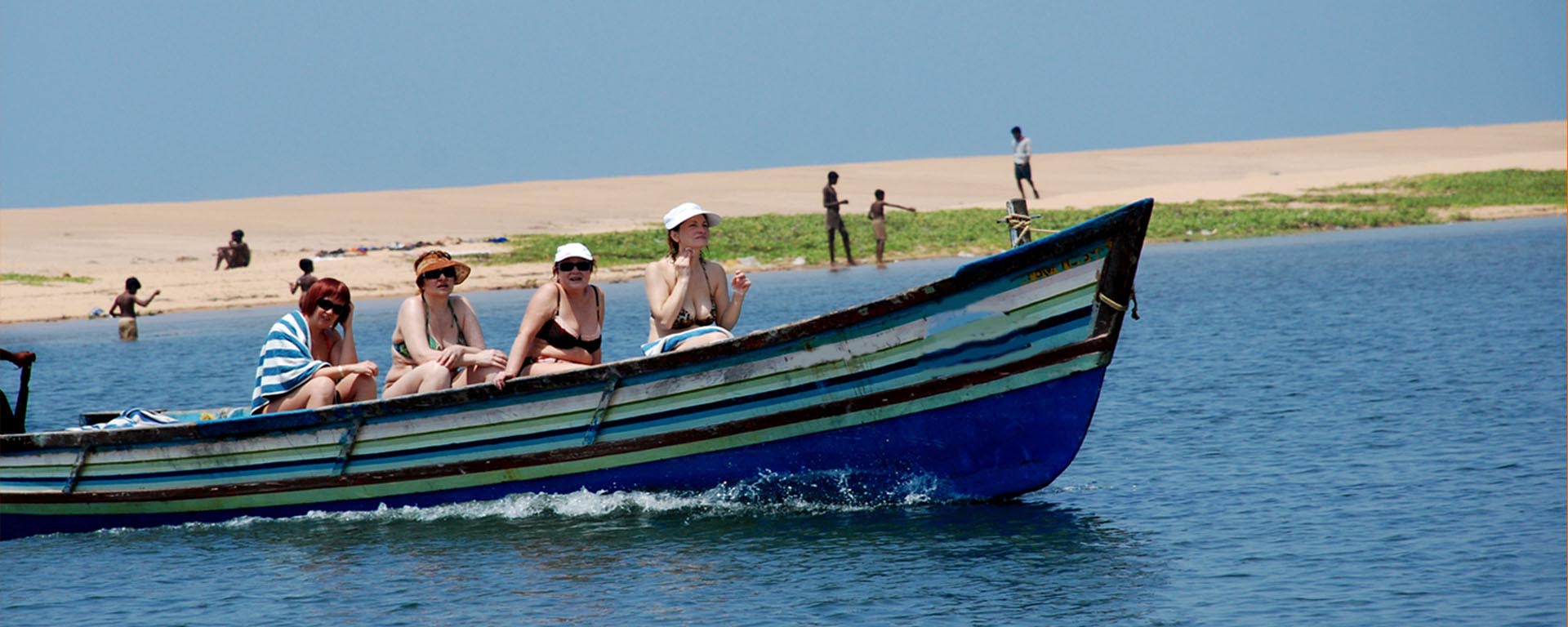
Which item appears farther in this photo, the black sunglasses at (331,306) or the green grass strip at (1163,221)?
the green grass strip at (1163,221)

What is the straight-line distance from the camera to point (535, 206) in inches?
2392

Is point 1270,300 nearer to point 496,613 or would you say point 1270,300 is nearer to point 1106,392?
point 1106,392

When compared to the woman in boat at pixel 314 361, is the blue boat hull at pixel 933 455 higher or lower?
lower

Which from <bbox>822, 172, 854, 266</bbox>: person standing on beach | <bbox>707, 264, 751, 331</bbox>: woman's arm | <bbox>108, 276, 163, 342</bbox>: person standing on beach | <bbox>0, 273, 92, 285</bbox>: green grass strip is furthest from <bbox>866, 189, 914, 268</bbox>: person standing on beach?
<bbox>707, 264, 751, 331</bbox>: woman's arm

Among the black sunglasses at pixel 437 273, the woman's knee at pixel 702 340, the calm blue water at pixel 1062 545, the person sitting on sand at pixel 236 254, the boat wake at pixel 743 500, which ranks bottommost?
the calm blue water at pixel 1062 545

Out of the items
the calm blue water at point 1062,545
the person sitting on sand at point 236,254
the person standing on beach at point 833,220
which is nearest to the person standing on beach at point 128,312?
the person sitting on sand at point 236,254

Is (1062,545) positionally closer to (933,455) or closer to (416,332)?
(933,455)

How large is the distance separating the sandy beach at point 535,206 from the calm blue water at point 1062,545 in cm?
2127

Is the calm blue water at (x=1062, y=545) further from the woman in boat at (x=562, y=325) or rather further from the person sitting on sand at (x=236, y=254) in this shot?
the person sitting on sand at (x=236, y=254)

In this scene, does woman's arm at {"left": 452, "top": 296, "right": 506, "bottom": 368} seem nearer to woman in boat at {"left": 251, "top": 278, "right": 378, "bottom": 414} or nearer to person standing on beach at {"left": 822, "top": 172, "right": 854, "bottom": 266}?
woman in boat at {"left": 251, "top": 278, "right": 378, "bottom": 414}

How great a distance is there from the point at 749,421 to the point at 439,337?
2.03m

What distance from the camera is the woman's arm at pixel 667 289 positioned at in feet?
34.7

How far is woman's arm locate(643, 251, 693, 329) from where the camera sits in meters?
10.6

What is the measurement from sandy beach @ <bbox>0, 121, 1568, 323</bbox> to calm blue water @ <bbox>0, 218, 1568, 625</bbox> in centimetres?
2127
